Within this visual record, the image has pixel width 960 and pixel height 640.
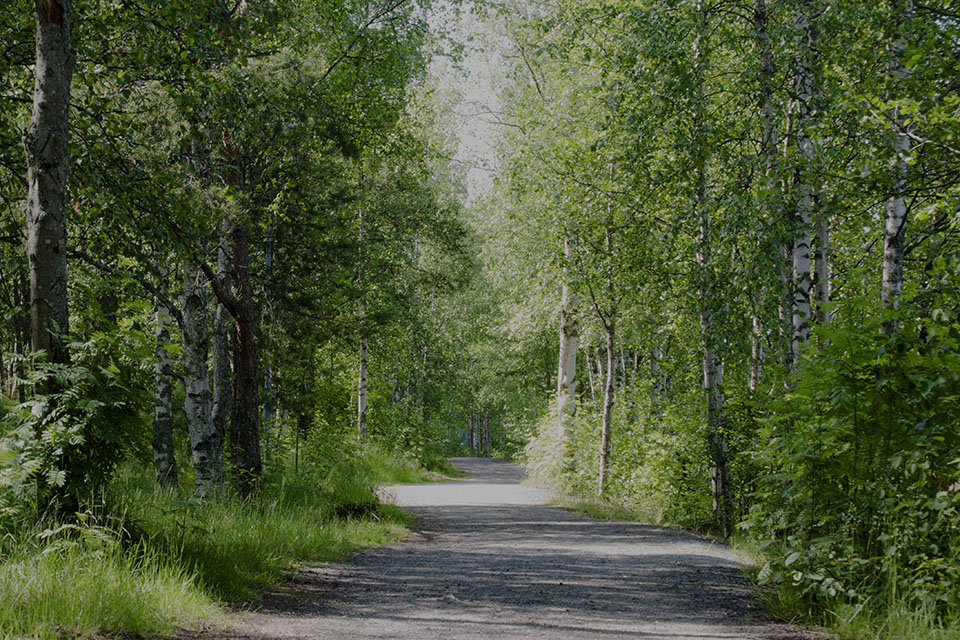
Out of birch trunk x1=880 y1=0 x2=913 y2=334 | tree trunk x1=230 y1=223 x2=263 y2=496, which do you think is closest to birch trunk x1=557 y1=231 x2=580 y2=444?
tree trunk x1=230 y1=223 x2=263 y2=496

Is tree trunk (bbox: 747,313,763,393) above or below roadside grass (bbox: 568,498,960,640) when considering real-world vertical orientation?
above

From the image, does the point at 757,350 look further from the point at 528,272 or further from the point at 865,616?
the point at 865,616

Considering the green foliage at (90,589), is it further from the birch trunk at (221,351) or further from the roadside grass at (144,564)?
the birch trunk at (221,351)

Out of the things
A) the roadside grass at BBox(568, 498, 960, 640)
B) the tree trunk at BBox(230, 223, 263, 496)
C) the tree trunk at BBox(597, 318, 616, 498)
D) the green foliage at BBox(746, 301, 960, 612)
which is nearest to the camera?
the roadside grass at BBox(568, 498, 960, 640)

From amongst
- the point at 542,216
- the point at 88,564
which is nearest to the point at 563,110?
the point at 542,216

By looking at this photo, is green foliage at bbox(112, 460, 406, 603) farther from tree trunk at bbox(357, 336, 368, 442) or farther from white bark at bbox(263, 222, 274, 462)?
tree trunk at bbox(357, 336, 368, 442)

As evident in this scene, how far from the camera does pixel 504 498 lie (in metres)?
16.0

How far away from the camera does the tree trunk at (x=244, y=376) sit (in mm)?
10102

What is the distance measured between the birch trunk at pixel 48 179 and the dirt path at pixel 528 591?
264 cm

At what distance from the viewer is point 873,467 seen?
17.0 feet

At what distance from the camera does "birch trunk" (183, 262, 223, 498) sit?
30.8ft

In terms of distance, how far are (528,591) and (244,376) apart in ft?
19.0

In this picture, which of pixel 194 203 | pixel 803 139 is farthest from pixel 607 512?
pixel 194 203

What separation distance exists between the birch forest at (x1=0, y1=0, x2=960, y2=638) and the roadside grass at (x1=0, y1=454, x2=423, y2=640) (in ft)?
0.10
